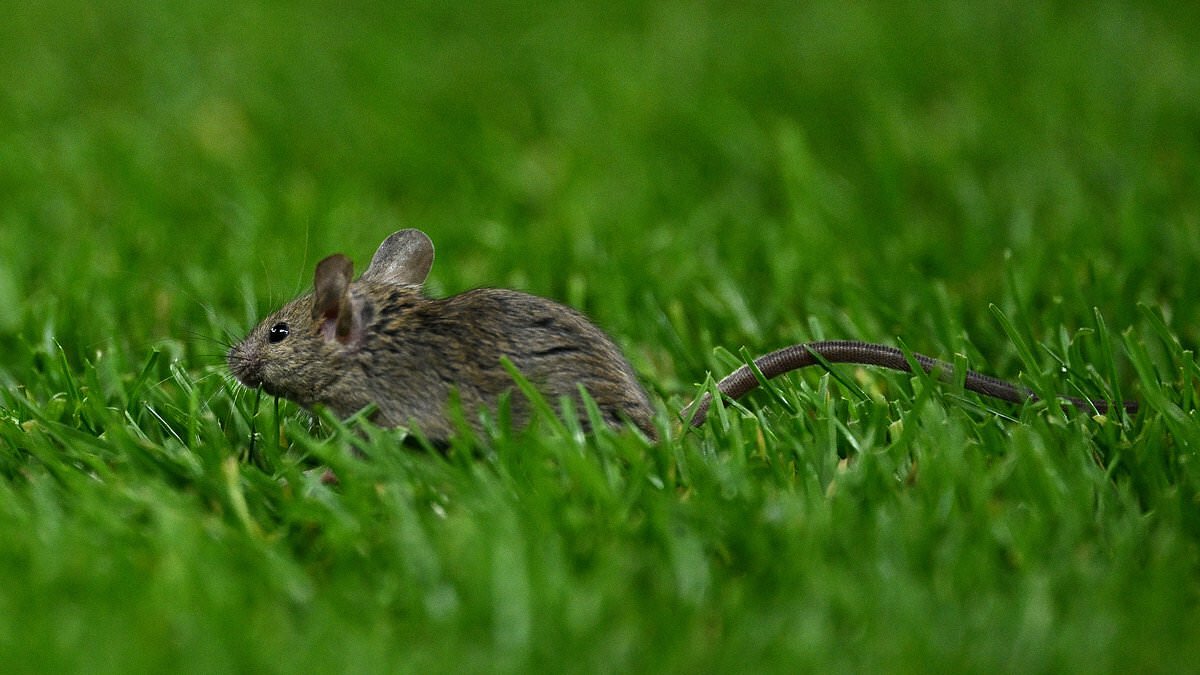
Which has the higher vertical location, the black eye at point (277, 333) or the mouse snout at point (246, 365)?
the black eye at point (277, 333)

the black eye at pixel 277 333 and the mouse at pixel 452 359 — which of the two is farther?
the black eye at pixel 277 333

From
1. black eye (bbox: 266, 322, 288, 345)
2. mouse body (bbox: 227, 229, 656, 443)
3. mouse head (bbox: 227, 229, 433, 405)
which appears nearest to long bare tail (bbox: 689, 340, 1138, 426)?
mouse body (bbox: 227, 229, 656, 443)

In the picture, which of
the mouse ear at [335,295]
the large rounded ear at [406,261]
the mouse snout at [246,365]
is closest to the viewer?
the mouse ear at [335,295]

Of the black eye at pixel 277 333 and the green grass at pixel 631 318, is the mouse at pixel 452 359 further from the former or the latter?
the green grass at pixel 631 318

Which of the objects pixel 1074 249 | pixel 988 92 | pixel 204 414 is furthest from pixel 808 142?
pixel 204 414

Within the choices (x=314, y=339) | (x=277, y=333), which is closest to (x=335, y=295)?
(x=314, y=339)

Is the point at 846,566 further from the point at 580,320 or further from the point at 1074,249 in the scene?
the point at 1074,249

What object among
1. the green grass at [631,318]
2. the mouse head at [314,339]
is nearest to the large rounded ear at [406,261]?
the mouse head at [314,339]

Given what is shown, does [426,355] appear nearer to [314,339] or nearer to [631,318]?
[314,339]
